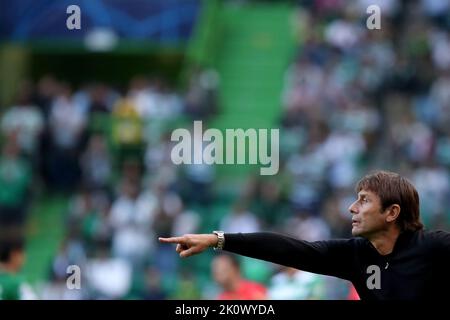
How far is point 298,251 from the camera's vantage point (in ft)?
19.7

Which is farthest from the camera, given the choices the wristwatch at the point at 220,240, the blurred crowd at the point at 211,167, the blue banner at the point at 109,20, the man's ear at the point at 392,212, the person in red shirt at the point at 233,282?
the blue banner at the point at 109,20

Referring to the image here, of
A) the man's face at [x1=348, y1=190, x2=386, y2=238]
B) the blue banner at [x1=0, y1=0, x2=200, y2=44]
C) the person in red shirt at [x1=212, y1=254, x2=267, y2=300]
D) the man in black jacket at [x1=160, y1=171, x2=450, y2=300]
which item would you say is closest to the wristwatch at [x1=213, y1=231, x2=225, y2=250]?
the man in black jacket at [x1=160, y1=171, x2=450, y2=300]

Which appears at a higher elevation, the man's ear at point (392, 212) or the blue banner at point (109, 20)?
the blue banner at point (109, 20)

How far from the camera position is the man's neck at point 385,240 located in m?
6.11

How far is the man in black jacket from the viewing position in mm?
5891

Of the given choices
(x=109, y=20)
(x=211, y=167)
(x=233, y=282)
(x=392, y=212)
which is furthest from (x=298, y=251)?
(x=109, y=20)

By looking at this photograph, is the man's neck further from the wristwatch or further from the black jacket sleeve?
the wristwatch

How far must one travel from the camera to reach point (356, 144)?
16641 mm

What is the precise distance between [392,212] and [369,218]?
119 mm

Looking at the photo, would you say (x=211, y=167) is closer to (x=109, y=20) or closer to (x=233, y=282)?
(x=109, y=20)

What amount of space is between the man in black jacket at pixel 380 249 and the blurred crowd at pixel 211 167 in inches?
282

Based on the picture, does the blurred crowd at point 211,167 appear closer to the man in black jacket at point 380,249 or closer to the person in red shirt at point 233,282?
the person in red shirt at point 233,282

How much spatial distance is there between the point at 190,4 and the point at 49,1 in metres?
2.40

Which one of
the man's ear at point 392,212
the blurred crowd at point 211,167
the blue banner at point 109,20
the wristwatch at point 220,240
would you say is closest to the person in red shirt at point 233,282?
the man's ear at point 392,212
